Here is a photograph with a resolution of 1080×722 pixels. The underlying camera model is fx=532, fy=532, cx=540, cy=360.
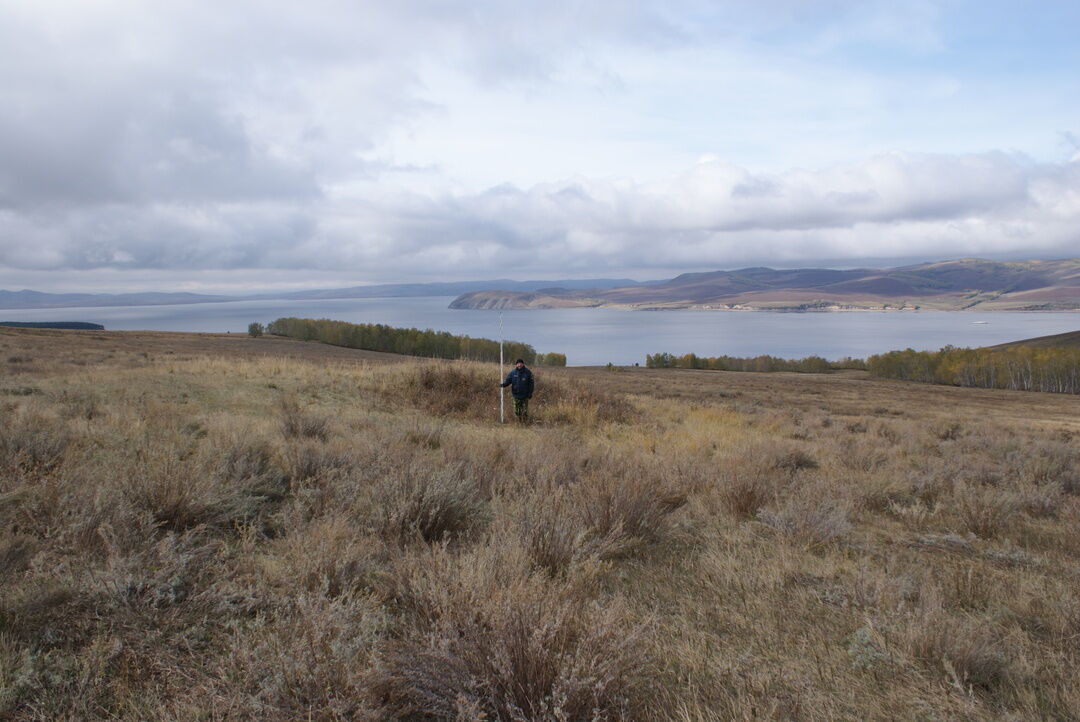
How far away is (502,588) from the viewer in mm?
2516

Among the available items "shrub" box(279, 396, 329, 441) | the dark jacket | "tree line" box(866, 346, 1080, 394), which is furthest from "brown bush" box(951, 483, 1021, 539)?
"tree line" box(866, 346, 1080, 394)

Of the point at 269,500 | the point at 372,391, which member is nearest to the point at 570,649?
the point at 269,500

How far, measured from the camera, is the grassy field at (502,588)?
2078mm

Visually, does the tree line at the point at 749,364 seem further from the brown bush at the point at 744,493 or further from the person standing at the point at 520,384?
the brown bush at the point at 744,493

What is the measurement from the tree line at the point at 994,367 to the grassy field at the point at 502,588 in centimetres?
8698

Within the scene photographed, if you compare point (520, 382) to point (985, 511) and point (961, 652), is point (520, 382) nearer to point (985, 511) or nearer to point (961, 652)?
point (985, 511)

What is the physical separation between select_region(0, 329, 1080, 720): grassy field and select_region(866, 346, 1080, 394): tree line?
87.0 m

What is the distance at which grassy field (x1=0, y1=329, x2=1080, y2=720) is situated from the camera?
6.82ft

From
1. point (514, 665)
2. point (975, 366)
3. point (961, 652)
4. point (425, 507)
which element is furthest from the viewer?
point (975, 366)

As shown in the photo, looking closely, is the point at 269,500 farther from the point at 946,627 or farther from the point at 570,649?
the point at 946,627

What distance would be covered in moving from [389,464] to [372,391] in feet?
30.7

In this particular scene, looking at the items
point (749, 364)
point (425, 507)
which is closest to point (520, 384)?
point (425, 507)

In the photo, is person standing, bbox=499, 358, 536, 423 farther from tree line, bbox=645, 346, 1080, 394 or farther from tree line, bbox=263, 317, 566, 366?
tree line, bbox=645, 346, 1080, 394

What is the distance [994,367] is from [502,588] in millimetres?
99367
